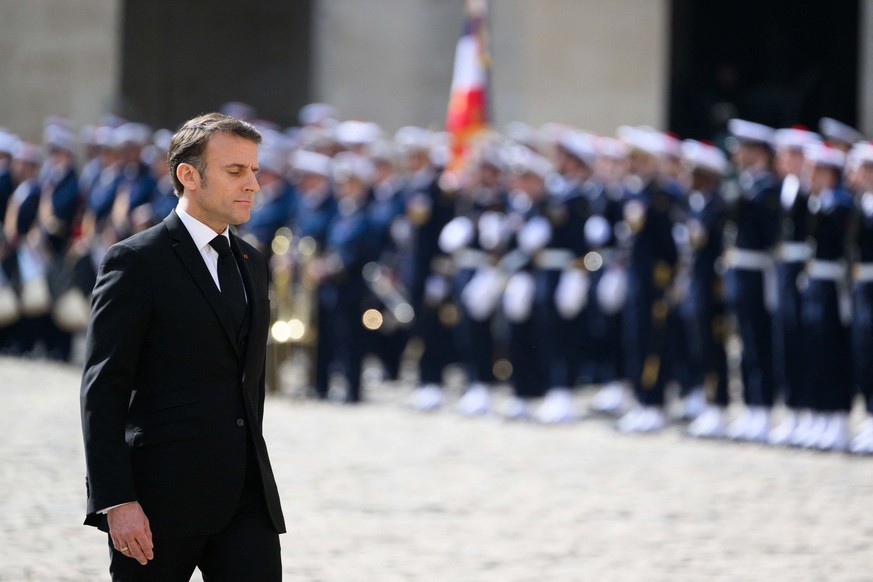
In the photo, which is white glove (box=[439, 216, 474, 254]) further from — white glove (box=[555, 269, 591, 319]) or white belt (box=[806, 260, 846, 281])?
white belt (box=[806, 260, 846, 281])

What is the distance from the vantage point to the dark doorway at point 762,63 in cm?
1912

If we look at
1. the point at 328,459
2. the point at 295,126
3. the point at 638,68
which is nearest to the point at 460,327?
the point at 328,459

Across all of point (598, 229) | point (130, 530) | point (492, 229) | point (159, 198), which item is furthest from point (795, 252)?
point (130, 530)

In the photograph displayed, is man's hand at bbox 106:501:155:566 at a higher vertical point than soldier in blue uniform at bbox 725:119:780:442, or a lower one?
lower

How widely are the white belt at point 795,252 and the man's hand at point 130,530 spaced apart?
775 cm

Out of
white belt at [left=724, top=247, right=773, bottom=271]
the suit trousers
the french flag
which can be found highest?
the french flag

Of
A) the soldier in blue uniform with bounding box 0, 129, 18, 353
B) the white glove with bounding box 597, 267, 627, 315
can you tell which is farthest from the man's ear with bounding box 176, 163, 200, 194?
the soldier in blue uniform with bounding box 0, 129, 18, 353

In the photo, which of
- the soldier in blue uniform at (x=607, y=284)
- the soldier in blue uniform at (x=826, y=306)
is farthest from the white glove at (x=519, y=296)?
the soldier in blue uniform at (x=826, y=306)

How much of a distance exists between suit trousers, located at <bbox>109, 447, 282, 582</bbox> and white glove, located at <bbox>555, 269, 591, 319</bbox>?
8.32 metres

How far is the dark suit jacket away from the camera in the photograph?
152 inches

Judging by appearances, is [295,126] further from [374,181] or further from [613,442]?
[613,442]

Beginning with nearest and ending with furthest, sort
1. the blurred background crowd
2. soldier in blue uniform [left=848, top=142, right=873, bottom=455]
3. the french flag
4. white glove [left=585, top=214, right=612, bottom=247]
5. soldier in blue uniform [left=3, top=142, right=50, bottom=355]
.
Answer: soldier in blue uniform [left=848, top=142, right=873, bottom=455], the blurred background crowd, white glove [left=585, top=214, right=612, bottom=247], soldier in blue uniform [left=3, top=142, right=50, bottom=355], the french flag

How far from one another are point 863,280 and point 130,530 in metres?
7.65

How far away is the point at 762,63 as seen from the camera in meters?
19.8
